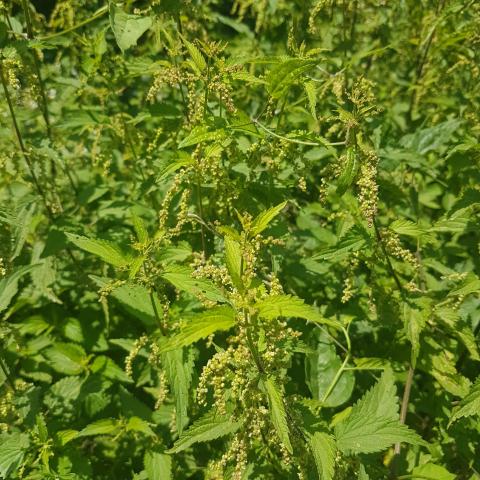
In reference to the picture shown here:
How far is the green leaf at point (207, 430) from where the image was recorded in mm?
2443

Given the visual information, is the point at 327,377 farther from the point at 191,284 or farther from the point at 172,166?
the point at 172,166

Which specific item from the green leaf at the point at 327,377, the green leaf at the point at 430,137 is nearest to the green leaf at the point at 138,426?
the green leaf at the point at 327,377

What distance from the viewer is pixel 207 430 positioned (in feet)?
8.18

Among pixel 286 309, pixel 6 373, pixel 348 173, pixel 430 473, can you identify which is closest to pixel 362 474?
pixel 430 473

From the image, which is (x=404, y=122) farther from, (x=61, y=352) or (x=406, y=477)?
(x=61, y=352)

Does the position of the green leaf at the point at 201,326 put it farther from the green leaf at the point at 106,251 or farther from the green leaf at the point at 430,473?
the green leaf at the point at 430,473

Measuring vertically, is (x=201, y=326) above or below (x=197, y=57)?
below

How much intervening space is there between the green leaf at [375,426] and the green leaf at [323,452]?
22 centimetres

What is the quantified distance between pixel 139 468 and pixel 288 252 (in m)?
1.83

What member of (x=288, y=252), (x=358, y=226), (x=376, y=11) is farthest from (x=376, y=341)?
(x=376, y=11)

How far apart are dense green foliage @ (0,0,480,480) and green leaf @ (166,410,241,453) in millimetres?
10

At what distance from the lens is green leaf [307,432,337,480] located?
222 centimetres

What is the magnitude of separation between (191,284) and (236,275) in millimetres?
369

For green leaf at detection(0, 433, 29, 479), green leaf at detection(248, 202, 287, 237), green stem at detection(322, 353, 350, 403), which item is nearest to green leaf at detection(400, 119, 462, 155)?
green stem at detection(322, 353, 350, 403)
